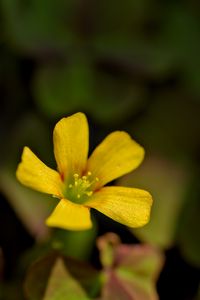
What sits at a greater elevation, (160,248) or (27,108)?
(27,108)

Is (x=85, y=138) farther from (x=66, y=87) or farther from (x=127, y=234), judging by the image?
(x=66, y=87)

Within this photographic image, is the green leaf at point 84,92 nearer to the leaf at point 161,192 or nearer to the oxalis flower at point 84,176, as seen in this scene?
the leaf at point 161,192

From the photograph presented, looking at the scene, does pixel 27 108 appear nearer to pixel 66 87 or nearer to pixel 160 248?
pixel 66 87

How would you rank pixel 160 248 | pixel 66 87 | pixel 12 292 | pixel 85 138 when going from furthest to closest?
pixel 66 87
pixel 160 248
pixel 12 292
pixel 85 138

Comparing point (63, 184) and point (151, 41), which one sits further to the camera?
point (151, 41)

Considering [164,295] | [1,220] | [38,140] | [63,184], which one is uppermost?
[63,184]

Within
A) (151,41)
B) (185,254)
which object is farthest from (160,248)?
(151,41)

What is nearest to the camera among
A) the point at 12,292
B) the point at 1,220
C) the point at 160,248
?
the point at 12,292
